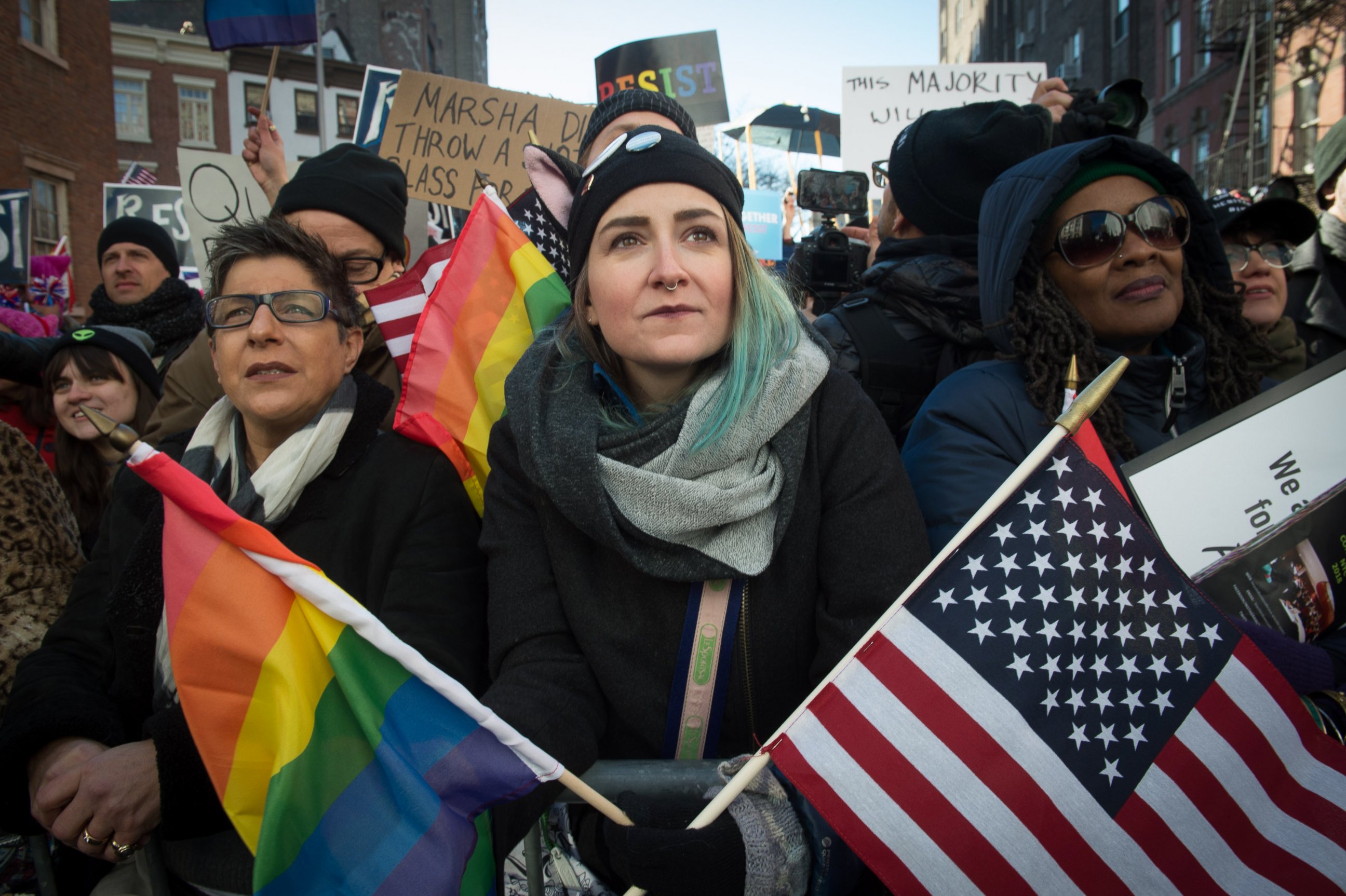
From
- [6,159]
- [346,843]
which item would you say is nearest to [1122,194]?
[346,843]

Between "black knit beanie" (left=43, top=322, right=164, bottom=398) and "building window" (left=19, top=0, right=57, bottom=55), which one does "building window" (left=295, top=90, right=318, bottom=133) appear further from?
"black knit beanie" (left=43, top=322, right=164, bottom=398)

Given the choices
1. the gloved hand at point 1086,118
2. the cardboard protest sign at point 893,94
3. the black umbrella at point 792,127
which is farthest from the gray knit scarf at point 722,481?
the black umbrella at point 792,127

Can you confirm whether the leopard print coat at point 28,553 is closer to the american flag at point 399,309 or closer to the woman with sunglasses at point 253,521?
the woman with sunglasses at point 253,521

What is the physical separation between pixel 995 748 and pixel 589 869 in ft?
2.54

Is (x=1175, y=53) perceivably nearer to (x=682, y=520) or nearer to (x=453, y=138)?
(x=453, y=138)

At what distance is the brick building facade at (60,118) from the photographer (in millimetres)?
14578

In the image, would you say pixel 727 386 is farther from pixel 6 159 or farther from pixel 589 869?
pixel 6 159

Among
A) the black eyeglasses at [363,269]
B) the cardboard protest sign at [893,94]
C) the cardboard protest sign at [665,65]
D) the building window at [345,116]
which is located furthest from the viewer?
the building window at [345,116]

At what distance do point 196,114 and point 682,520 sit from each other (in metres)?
33.6

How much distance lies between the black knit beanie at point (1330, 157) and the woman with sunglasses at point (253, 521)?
14.3 ft

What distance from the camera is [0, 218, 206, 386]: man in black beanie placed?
4148mm

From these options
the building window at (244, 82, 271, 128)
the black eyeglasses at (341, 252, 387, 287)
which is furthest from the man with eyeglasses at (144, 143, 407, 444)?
the building window at (244, 82, 271, 128)

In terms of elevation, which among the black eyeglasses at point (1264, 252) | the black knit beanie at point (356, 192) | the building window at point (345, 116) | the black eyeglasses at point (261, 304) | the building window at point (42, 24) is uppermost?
the building window at point (345, 116)

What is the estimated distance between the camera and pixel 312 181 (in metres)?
2.83
